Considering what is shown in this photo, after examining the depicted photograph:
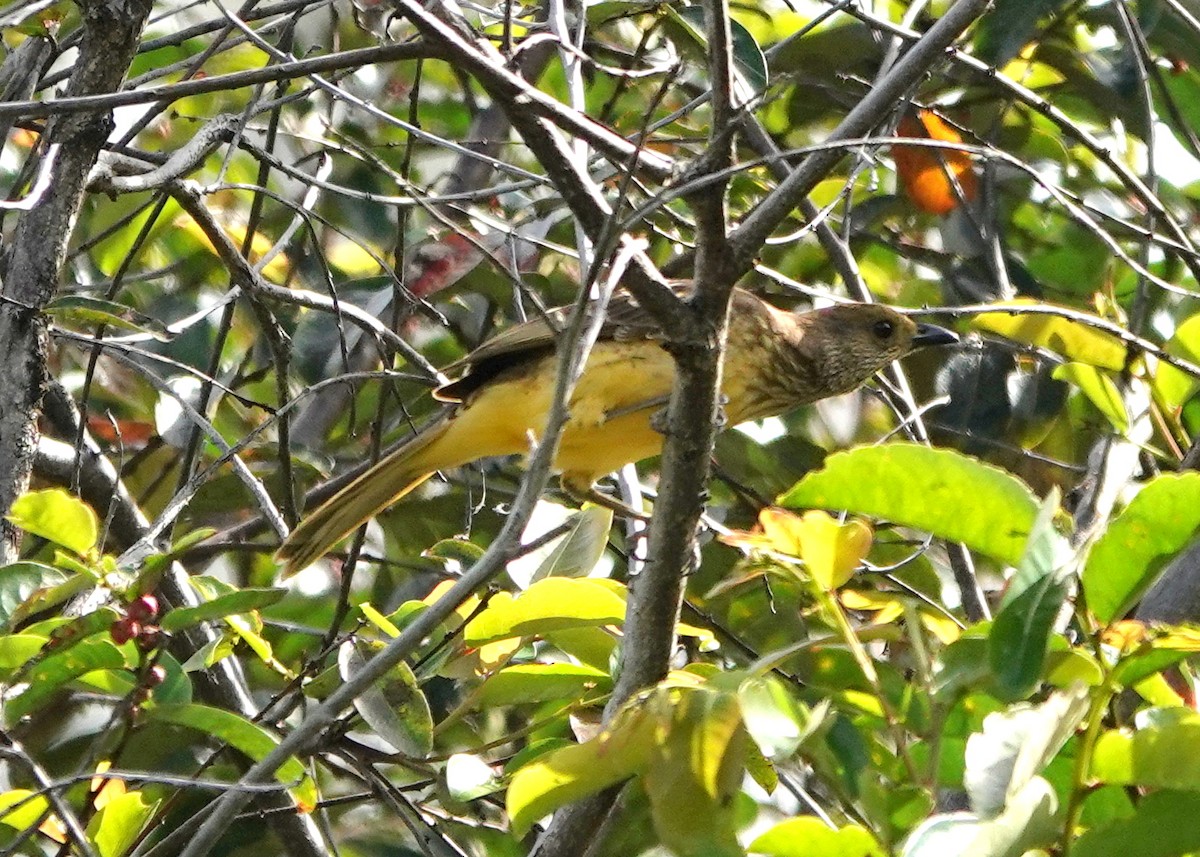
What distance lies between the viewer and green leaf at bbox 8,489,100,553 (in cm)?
261

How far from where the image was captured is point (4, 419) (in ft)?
10.6

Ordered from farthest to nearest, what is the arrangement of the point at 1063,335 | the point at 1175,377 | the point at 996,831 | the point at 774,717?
1. the point at 1063,335
2. the point at 1175,377
3. the point at 774,717
4. the point at 996,831

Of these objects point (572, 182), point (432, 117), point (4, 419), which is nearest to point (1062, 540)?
point (572, 182)

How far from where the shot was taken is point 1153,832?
181 centimetres

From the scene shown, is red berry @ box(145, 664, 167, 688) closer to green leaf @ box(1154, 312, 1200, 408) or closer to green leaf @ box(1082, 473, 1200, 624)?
green leaf @ box(1082, 473, 1200, 624)

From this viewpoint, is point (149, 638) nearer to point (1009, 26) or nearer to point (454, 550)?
point (454, 550)

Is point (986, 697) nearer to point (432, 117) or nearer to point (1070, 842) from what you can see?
point (1070, 842)

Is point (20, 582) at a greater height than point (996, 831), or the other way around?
point (20, 582)

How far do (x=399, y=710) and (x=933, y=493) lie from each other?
1.18m

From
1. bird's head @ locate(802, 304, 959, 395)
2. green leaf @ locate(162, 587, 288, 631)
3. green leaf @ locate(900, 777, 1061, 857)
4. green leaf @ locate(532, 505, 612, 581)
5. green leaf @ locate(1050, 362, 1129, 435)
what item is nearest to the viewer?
green leaf @ locate(900, 777, 1061, 857)

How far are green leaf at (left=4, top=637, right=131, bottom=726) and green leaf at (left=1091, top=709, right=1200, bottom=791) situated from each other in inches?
65.6

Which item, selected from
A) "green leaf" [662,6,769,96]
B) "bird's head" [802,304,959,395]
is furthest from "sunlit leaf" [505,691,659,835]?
"bird's head" [802,304,959,395]

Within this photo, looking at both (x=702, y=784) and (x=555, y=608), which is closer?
(x=702, y=784)

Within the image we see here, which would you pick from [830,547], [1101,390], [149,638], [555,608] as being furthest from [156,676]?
[1101,390]
